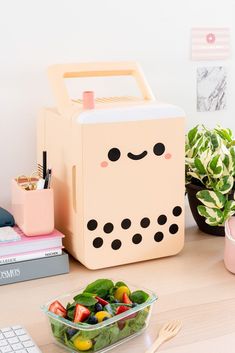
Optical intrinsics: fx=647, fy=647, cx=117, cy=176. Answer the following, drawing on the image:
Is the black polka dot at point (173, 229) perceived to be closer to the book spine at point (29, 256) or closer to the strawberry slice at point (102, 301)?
the book spine at point (29, 256)

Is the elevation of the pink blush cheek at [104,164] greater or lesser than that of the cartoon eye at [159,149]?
lesser

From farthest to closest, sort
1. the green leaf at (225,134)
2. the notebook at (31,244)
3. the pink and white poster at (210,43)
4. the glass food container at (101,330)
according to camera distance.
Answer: the pink and white poster at (210,43) < the green leaf at (225,134) < the notebook at (31,244) < the glass food container at (101,330)

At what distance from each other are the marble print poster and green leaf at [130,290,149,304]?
66 centimetres

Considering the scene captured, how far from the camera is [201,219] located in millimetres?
1451

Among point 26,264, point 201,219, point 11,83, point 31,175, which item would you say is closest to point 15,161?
point 31,175

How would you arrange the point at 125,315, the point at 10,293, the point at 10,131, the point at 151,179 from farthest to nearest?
the point at 10,131, the point at 151,179, the point at 10,293, the point at 125,315

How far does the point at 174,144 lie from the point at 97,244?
245 mm

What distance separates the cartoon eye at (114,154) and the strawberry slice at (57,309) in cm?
33

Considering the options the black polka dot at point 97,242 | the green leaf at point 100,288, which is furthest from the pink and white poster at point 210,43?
the green leaf at point 100,288

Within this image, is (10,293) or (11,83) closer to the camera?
(10,293)

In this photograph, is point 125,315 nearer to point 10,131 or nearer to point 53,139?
point 53,139

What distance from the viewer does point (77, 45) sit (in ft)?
4.58

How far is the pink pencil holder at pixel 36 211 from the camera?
119 centimetres

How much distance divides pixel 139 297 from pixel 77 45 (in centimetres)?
62
